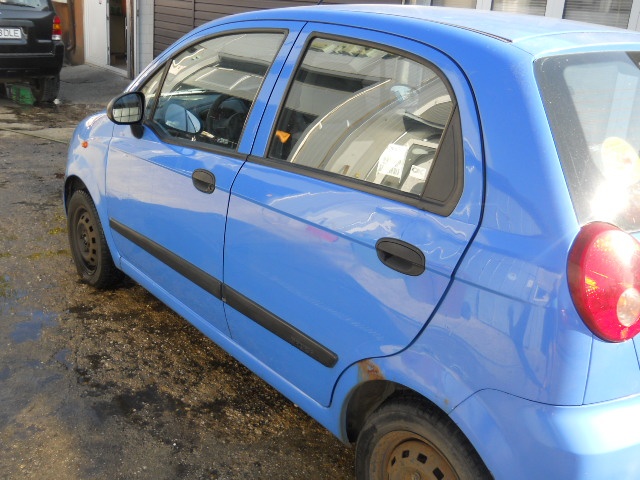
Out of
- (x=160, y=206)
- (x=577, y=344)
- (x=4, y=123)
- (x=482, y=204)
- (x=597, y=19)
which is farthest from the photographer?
(x=4, y=123)

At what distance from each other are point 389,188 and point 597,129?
63 centimetres

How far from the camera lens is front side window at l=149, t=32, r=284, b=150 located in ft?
9.76

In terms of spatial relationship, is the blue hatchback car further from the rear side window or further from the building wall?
the building wall

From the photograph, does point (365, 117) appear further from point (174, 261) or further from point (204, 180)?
point (174, 261)

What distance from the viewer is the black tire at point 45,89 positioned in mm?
10656

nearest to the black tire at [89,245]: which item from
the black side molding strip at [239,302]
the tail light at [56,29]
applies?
the black side molding strip at [239,302]

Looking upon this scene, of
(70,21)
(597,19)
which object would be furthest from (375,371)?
(70,21)

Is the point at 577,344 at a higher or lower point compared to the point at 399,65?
lower

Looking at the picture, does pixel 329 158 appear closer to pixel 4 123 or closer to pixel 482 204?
pixel 482 204

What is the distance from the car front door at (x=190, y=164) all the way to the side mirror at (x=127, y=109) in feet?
A: 0.23

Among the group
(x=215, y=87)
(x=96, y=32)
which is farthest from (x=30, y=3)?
(x=215, y=87)

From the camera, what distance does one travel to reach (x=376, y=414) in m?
2.31

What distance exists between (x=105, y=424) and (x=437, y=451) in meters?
1.59

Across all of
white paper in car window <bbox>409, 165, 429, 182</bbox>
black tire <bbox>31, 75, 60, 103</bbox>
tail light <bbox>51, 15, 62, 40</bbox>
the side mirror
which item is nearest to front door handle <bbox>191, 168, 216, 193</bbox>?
the side mirror
